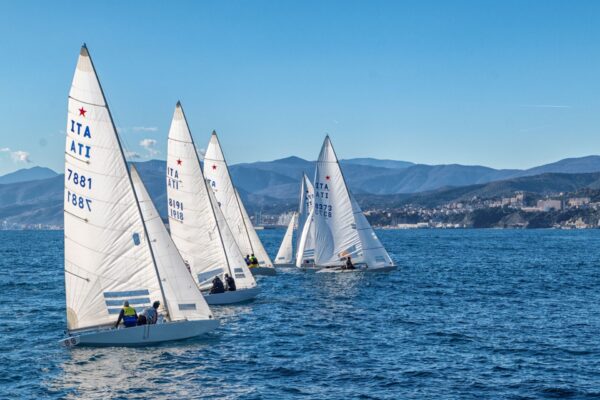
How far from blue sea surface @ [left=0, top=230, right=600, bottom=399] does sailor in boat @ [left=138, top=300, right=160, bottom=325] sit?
1183 mm

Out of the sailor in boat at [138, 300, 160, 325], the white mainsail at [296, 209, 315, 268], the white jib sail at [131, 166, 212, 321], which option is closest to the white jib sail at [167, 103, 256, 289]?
the white jib sail at [131, 166, 212, 321]

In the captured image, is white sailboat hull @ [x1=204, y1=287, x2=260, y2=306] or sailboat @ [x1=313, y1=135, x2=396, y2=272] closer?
white sailboat hull @ [x1=204, y1=287, x2=260, y2=306]

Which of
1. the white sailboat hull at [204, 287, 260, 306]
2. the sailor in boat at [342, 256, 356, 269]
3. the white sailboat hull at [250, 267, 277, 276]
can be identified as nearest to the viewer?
the white sailboat hull at [204, 287, 260, 306]

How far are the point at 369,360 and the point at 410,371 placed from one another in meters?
2.35

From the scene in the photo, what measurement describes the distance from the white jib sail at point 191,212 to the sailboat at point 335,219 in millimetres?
18815

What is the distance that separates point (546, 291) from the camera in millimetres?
57688

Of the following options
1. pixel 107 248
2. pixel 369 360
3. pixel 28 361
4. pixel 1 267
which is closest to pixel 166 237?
pixel 107 248

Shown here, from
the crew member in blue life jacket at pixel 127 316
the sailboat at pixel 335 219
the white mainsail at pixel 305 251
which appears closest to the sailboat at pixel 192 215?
the crew member in blue life jacket at pixel 127 316

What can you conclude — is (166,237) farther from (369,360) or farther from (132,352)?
(369,360)

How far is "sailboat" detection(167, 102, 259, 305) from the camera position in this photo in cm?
4584

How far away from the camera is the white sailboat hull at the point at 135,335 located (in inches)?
1226

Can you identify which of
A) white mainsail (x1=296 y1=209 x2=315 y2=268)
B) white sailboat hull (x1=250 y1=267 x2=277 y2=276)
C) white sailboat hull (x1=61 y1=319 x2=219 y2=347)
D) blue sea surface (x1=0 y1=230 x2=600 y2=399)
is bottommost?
blue sea surface (x1=0 y1=230 x2=600 y2=399)

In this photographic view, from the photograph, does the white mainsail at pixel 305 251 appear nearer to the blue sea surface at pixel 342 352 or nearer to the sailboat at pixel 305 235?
the sailboat at pixel 305 235

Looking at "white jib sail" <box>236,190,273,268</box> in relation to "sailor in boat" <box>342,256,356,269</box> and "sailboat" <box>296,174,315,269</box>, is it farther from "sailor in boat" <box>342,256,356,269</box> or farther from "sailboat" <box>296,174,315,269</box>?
"sailor in boat" <box>342,256,356,269</box>
